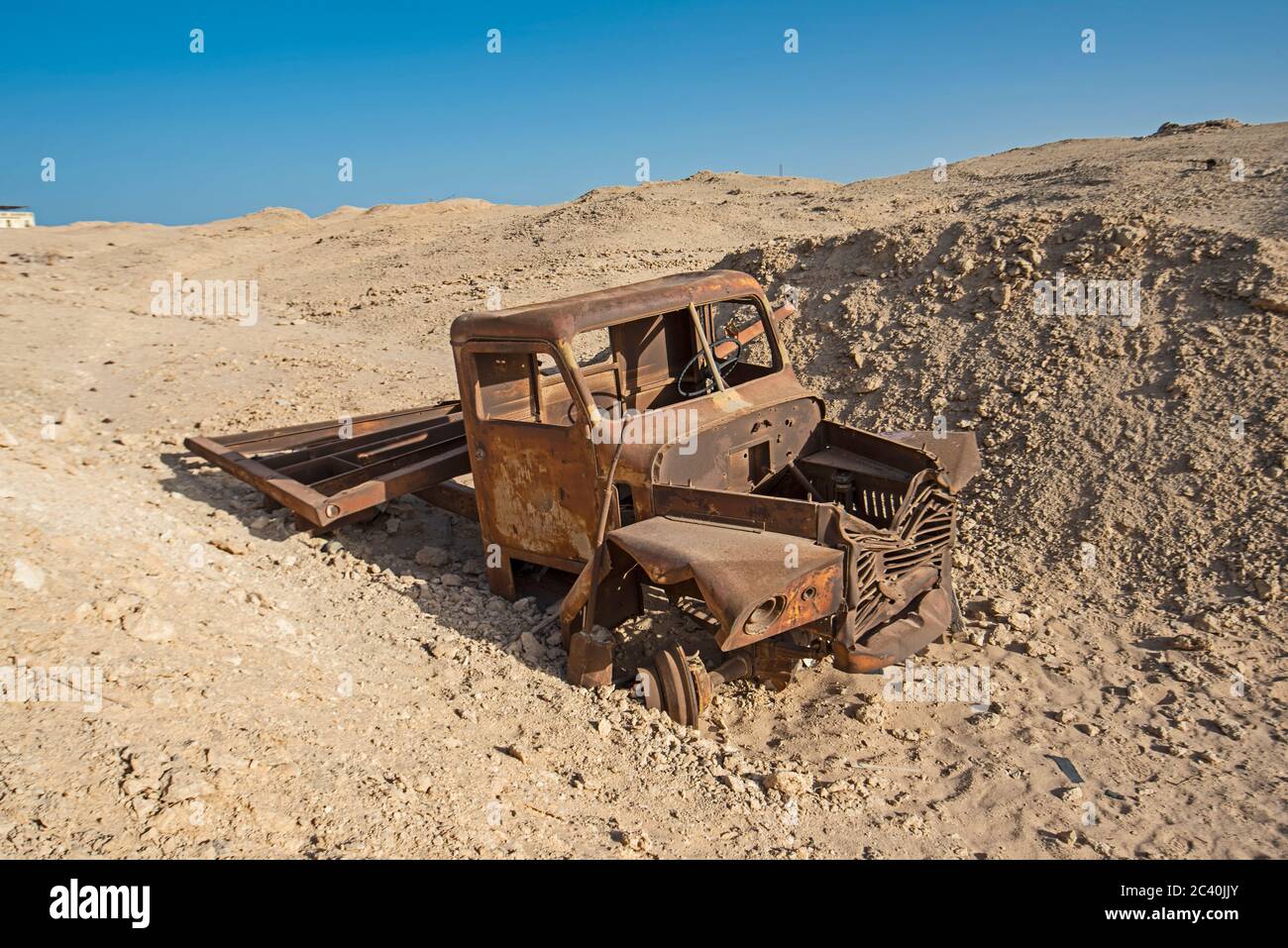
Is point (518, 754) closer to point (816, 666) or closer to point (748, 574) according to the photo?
point (748, 574)

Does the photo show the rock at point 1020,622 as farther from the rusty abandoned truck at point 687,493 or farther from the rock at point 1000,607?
the rusty abandoned truck at point 687,493

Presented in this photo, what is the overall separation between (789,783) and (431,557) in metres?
2.96

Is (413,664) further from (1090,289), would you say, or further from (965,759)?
(1090,289)

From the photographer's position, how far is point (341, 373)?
10398mm

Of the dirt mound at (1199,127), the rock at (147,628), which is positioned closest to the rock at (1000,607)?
the rock at (147,628)

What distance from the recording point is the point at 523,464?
482 centimetres

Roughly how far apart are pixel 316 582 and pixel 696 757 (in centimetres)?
275

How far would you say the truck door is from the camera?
459 centimetres

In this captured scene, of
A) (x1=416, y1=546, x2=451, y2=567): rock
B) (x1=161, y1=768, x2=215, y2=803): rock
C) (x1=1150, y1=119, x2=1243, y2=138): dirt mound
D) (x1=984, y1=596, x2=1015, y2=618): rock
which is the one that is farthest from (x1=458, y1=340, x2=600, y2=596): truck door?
(x1=1150, y1=119, x2=1243, y2=138): dirt mound

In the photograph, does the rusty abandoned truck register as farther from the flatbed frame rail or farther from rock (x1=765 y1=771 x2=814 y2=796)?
rock (x1=765 y1=771 x2=814 y2=796)

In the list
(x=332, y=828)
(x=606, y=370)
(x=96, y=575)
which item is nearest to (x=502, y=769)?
(x=332, y=828)

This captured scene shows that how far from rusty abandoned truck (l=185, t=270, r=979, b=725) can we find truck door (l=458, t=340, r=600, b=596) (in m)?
0.01

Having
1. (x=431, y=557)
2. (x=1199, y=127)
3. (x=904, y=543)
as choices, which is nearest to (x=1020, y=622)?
(x=904, y=543)

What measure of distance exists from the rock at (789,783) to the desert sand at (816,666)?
1cm
